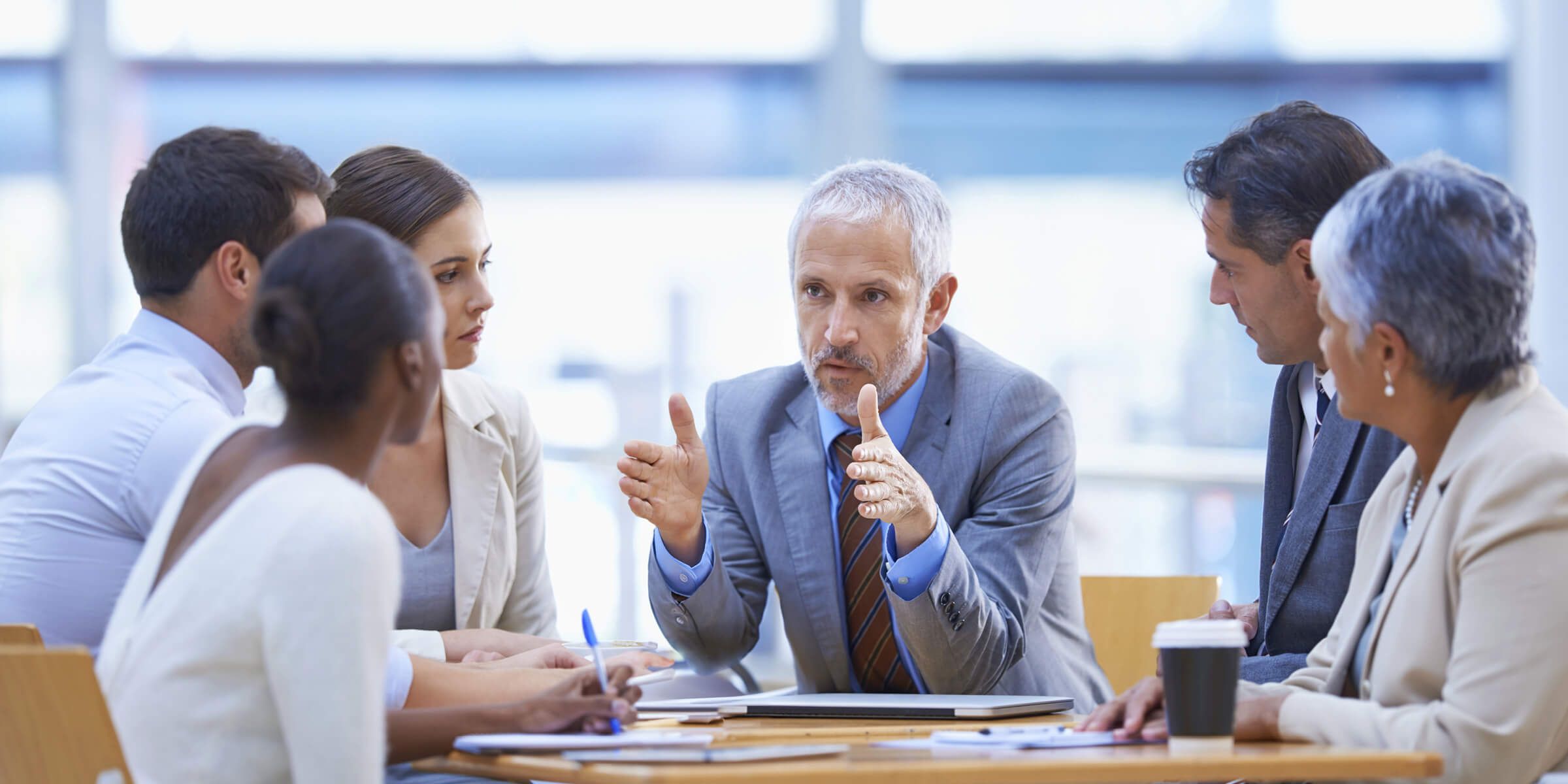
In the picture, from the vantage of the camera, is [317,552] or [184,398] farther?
[184,398]

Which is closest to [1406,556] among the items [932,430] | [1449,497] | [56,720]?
[1449,497]

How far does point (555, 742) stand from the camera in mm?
1425

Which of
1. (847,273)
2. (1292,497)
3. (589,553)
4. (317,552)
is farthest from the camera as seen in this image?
(589,553)

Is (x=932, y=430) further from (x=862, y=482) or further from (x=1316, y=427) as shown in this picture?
(x=1316, y=427)

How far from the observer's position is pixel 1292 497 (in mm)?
2271

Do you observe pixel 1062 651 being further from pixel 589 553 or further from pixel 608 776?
pixel 589 553

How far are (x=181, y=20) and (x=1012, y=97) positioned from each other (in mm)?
3017

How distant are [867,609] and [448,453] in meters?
0.75

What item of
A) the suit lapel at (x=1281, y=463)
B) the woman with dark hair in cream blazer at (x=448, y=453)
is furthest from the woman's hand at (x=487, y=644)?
the suit lapel at (x=1281, y=463)

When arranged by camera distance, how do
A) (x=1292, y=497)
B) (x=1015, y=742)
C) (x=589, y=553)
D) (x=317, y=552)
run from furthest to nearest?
(x=589, y=553) → (x=1292, y=497) → (x=1015, y=742) → (x=317, y=552)

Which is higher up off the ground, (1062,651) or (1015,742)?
(1015,742)

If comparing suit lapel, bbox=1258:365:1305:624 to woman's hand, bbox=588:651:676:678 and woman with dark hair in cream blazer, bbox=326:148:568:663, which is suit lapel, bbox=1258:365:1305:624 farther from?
woman with dark hair in cream blazer, bbox=326:148:568:663

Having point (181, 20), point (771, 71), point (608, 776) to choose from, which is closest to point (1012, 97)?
point (771, 71)

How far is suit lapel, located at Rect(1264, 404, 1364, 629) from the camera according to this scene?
2.07m
